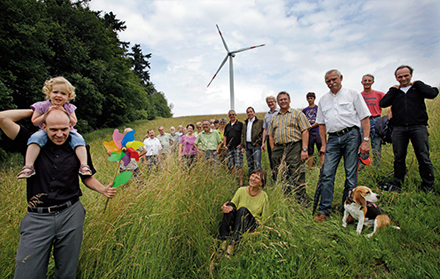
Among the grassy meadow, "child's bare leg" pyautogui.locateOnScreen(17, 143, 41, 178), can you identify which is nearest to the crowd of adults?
the grassy meadow

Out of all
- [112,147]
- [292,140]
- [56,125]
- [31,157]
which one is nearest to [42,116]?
[56,125]

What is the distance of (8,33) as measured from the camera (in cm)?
841

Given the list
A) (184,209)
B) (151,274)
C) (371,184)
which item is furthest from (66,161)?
(371,184)

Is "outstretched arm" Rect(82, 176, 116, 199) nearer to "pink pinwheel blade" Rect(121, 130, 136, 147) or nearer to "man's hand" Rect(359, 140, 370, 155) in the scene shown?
"pink pinwheel blade" Rect(121, 130, 136, 147)

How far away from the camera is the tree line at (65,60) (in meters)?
8.49

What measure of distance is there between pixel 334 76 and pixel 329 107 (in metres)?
0.45

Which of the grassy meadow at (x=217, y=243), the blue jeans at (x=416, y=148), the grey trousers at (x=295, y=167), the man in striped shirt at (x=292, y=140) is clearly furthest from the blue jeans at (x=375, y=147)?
the grey trousers at (x=295, y=167)

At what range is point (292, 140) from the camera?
394 centimetres

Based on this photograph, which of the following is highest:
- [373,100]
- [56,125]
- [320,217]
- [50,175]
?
[373,100]

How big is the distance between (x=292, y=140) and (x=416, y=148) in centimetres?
177

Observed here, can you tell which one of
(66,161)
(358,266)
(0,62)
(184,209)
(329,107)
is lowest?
(358,266)

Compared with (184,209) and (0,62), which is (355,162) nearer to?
(184,209)

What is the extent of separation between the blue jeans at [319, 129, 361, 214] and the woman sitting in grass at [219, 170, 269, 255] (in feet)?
2.97

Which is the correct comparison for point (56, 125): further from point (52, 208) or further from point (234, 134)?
point (234, 134)
